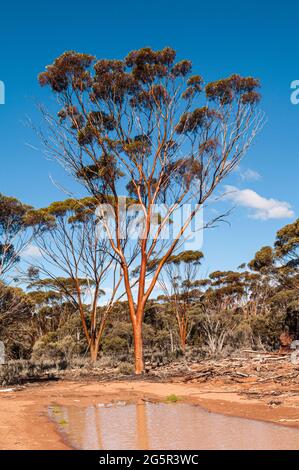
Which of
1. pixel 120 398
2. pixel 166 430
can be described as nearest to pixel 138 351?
pixel 120 398

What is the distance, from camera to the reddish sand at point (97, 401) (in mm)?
6227

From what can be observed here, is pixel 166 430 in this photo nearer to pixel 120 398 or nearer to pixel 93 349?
pixel 120 398

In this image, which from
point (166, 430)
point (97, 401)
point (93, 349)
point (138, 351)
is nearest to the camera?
point (166, 430)

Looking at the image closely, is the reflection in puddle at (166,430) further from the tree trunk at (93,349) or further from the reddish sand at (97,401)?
the tree trunk at (93,349)

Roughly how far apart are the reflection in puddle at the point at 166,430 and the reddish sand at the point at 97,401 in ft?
1.10

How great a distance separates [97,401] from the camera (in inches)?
405

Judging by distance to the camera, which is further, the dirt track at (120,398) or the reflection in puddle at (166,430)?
the dirt track at (120,398)

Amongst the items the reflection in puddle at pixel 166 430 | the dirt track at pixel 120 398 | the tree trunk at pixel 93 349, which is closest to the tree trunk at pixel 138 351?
the dirt track at pixel 120 398

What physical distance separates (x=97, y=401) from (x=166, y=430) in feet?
14.2
